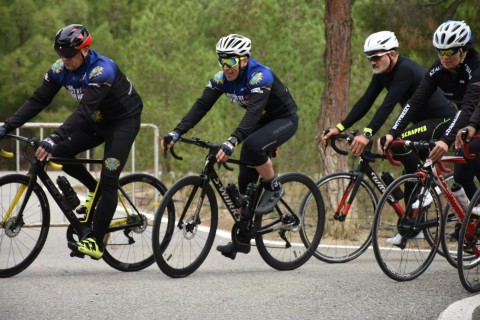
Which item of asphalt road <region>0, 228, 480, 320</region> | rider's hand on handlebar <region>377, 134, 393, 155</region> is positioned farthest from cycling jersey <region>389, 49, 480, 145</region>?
asphalt road <region>0, 228, 480, 320</region>

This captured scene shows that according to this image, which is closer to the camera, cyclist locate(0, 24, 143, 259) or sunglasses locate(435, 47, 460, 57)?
cyclist locate(0, 24, 143, 259)

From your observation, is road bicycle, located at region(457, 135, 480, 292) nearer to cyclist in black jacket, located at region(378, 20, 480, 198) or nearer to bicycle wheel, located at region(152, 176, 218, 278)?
cyclist in black jacket, located at region(378, 20, 480, 198)

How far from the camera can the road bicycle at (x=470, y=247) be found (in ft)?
22.6

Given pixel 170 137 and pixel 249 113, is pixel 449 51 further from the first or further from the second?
pixel 170 137

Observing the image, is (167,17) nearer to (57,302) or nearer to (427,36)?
(427,36)

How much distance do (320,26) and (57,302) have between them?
24419 mm

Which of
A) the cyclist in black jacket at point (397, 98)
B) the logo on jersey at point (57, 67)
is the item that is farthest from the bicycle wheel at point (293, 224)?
the logo on jersey at point (57, 67)

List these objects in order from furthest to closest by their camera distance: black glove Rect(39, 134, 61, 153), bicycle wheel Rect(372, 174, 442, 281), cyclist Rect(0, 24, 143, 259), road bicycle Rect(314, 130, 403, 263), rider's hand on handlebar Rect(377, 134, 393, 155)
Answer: road bicycle Rect(314, 130, 403, 263), rider's hand on handlebar Rect(377, 134, 393, 155), bicycle wheel Rect(372, 174, 442, 281), cyclist Rect(0, 24, 143, 259), black glove Rect(39, 134, 61, 153)

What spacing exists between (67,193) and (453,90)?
3.38m

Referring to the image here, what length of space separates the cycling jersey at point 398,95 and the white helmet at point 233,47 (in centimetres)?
147

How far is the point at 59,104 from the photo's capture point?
34.8m

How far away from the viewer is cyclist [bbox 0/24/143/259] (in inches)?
290

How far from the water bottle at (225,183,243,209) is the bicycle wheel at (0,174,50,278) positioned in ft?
5.03

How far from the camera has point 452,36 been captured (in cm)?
745
